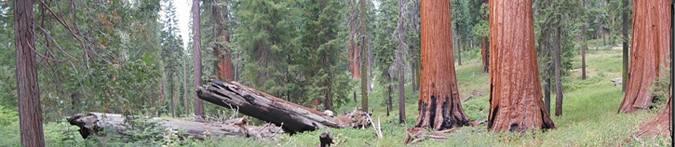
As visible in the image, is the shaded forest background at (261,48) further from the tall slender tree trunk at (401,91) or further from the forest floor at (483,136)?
the forest floor at (483,136)

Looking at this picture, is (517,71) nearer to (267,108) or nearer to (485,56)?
(267,108)

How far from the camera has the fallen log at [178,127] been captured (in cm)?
847

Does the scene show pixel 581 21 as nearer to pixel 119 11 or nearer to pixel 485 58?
Answer: pixel 119 11

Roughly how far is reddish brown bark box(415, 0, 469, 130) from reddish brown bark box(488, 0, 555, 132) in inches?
105

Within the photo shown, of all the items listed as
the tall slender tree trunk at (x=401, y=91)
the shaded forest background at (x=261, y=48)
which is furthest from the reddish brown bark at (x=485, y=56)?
the tall slender tree trunk at (x=401, y=91)

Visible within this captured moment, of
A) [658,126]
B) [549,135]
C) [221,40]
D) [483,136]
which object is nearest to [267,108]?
[483,136]

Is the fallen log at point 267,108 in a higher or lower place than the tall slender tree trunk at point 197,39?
lower

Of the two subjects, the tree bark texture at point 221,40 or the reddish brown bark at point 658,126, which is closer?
the reddish brown bark at point 658,126

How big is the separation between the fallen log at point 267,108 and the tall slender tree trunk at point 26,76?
16.9 feet

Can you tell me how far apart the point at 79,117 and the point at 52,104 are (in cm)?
65

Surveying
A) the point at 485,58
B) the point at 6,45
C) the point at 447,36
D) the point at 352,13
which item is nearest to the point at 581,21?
the point at 447,36

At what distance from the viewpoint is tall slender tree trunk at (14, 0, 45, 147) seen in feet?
20.5

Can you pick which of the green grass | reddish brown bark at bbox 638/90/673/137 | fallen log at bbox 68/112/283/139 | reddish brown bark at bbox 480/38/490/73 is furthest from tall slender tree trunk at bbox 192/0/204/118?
reddish brown bark at bbox 480/38/490/73

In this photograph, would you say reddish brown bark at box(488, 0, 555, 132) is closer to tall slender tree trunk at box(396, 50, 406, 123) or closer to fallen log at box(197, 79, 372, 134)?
fallen log at box(197, 79, 372, 134)
